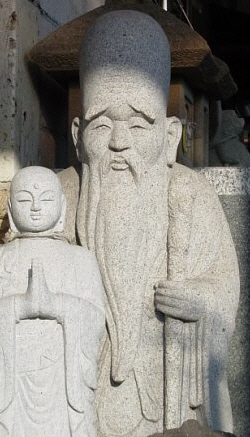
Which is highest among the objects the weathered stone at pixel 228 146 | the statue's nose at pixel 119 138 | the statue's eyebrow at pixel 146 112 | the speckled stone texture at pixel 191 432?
the weathered stone at pixel 228 146

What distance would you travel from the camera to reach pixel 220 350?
7.43m

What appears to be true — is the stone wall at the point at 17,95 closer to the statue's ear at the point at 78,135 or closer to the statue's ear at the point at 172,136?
the statue's ear at the point at 78,135

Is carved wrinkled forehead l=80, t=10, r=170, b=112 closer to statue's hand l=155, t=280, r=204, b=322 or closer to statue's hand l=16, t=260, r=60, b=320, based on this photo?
statue's hand l=155, t=280, r=204, b=322

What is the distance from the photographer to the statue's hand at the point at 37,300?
6785 millimetres

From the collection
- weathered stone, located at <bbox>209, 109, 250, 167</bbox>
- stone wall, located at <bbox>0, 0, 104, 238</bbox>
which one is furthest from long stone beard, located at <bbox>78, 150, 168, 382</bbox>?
weathered stone, located at <bbox>209, 109, 250, 167</bbox>

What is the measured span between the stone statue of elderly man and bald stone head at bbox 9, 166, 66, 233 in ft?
1.32

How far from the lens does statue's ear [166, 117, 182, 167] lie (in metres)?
7.54

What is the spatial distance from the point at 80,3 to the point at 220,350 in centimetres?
374

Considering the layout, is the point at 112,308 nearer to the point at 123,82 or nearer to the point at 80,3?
the point at 123,82

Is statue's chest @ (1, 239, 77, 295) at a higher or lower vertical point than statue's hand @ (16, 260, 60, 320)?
higher

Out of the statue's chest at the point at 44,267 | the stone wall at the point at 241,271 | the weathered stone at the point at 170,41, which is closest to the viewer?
the statue's chest at the point at 44,267

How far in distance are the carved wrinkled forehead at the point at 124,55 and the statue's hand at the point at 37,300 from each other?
1024 millimetres

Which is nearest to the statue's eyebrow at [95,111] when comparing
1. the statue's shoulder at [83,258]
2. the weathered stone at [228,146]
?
the statue's shoulder at [83,258]

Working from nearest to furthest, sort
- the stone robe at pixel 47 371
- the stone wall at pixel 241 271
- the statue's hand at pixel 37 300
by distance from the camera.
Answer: the statue's hand at pixel 37 300 < the stone robe at pixel 47 371 < the stone wall at pixel 241 271
